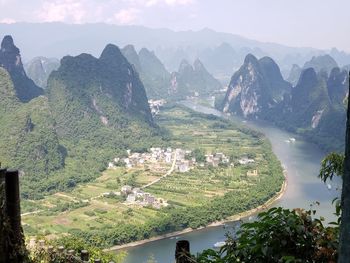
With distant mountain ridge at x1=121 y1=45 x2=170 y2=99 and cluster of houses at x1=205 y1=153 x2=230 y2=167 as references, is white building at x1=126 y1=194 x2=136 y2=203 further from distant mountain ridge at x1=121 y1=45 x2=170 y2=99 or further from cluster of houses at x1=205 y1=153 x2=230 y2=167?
distant mountain ridge at x1=121 y1=45 x2=170 y2=99

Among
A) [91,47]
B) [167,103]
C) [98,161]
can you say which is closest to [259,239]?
[98,161]

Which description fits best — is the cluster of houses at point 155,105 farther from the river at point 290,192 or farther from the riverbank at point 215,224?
the riverbank at point 215,224

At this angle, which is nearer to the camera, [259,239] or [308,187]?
[259,239]

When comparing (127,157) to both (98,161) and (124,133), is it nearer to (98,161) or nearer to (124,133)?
(98,161)

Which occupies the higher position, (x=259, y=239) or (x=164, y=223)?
(x=259, y=239)

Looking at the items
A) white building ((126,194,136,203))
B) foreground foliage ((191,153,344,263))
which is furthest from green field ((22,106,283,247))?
foreground foliage ((191,153,344,263))
